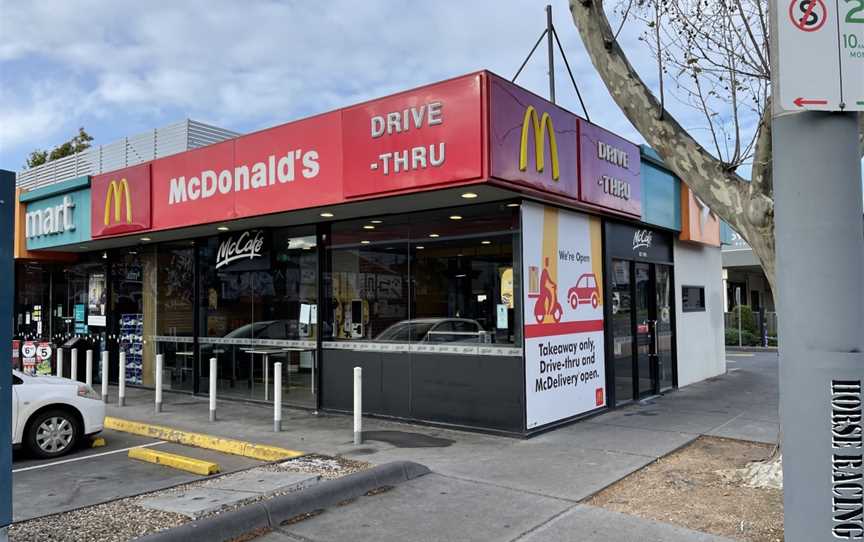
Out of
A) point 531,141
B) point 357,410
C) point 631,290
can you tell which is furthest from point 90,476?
point 631,290

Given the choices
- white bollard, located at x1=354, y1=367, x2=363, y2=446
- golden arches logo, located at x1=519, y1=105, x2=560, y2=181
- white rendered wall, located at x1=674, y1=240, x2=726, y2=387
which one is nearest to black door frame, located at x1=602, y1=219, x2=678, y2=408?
white rendered wall, located at x1=674, y1=240, x2=726, y2=387

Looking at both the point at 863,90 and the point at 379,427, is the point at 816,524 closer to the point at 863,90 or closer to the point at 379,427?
the point at 863,90

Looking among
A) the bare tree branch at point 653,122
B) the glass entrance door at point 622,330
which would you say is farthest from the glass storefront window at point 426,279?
the glass entrance door at point 622,330

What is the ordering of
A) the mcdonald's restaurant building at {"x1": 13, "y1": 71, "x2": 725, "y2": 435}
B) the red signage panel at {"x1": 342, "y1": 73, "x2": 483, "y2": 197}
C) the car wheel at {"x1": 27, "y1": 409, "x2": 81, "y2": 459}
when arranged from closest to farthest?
1. the red signage panel at {"x1": 342, "y1": 73, "x2": 483, "y2": 197}
2. the car wheel at {"x1": 27, "y1": 409, "x2": 81, "y2": 459}
3. the mcdonald's restaurant building at {"x1": 13, "y1": 71, "x2": 725, "y2": 435}

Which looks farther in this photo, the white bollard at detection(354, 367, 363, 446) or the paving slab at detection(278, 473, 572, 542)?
the white bollard at detection(354, 367, 363, 446)

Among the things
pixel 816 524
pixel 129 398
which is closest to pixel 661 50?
pixel 816 524

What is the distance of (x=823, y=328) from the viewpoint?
103 inches

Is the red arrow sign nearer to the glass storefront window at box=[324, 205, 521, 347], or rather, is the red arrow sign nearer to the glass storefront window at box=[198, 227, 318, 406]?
the glass storefront window at box=[324, 205, 521, 347]

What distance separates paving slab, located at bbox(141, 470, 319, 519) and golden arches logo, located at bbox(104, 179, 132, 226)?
7.28 metres

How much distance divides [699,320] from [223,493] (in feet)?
38.1

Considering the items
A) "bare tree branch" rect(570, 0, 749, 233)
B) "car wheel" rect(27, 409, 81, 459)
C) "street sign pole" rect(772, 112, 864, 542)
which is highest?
"bare tree branch" rect(570, 0, 749, 233)

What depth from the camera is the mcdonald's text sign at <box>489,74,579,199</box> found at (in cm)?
753

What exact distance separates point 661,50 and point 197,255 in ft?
31.7

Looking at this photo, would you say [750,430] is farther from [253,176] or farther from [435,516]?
[253,176]
